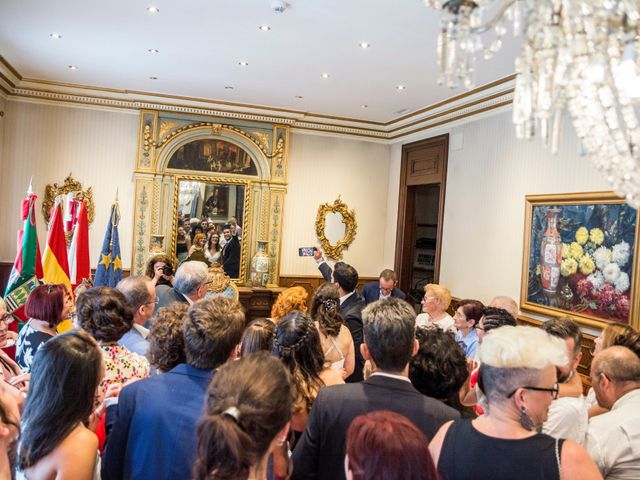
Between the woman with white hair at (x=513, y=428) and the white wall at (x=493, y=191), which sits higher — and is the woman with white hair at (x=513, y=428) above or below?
below

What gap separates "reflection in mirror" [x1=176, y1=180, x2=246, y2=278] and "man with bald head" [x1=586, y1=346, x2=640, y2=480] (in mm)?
6621

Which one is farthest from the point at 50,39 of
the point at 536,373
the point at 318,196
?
the point at 536,373

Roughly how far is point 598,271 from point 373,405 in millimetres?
4152

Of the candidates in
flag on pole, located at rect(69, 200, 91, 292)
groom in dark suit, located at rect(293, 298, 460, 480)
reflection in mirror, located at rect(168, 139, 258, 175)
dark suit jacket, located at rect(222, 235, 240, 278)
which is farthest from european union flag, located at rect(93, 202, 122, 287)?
groom in dark suit, located at rect(293, 298, 460, 480)

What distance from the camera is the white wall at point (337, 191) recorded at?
29.0 ft

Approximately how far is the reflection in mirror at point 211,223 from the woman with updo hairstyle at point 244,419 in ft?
23.1

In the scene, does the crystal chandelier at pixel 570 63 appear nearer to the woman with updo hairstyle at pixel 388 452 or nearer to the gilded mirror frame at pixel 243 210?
the woman with updo hairstyle at pixel 388 452

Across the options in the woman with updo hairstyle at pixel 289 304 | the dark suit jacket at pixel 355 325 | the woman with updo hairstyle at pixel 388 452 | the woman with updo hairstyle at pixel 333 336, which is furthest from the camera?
the dark suit jacket at pixel 355 325

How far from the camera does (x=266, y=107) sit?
26.9ft

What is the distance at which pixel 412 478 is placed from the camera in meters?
1.17

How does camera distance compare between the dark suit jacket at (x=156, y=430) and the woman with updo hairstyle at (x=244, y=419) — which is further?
the dark suit jacket at (x=156, y=430)

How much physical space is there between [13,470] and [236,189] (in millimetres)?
6996

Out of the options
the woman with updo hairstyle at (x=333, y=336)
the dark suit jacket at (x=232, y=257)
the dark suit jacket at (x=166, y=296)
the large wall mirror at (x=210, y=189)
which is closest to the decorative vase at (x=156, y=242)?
the large wall mirror at (x=210, y=189)

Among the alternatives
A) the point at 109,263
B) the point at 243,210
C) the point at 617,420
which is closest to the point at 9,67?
the point at 109,263
